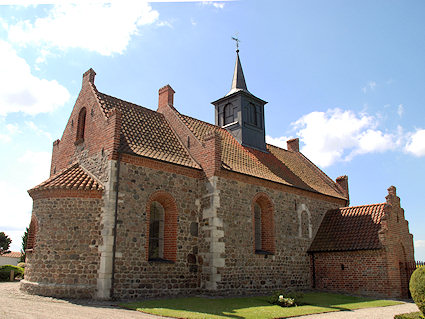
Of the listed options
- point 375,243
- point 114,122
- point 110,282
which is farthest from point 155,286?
point 375,243

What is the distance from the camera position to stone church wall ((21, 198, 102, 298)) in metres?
13.5

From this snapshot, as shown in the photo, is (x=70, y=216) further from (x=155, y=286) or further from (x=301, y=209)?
(x=301, y=209)

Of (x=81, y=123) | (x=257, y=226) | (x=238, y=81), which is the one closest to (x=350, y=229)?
(x=257, y=226)

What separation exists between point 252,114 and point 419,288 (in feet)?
49.6

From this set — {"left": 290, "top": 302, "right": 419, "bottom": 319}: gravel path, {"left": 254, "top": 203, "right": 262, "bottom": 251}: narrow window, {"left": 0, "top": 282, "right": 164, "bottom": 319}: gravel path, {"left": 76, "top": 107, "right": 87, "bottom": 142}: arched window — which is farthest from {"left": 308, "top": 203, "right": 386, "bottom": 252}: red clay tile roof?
{"left": 76, "top": 107, "right": 87, "bottom": 142}: arched window

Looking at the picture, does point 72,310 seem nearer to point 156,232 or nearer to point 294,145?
point 156,232

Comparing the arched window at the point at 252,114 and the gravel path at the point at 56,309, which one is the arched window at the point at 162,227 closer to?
the gravel path at the point at 56,309

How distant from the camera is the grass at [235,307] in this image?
11211 millimetres

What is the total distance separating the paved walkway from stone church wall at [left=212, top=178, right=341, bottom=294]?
15.8ft

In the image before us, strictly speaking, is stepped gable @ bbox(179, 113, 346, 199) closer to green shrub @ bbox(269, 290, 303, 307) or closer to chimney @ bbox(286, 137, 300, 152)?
chimney @ bbox(286, 137, 300, 152)

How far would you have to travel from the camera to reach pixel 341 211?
73.8 ft

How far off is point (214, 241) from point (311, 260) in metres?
7.73

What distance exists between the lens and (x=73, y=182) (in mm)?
14742

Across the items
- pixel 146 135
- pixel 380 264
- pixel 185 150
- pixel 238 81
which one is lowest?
pixel 380 264
